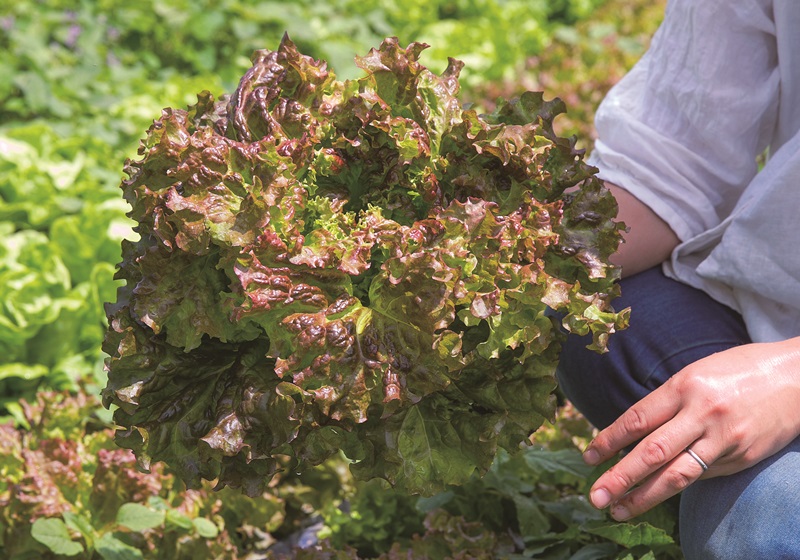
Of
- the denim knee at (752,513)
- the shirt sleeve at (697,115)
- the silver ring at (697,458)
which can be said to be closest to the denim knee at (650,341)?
the shirt sleeve at (697,115)

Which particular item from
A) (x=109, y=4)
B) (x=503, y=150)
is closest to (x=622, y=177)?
(x=503, y=150)

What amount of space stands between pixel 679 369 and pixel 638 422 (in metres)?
0.39

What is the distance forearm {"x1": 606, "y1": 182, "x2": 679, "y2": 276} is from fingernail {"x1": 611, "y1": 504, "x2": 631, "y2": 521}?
0.57 meters

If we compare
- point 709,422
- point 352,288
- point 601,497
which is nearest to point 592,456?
point 601,497

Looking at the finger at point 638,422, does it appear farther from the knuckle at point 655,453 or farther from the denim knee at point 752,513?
the denim knee at point 752,513

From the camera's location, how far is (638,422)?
5.28 ft

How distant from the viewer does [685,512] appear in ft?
5.95

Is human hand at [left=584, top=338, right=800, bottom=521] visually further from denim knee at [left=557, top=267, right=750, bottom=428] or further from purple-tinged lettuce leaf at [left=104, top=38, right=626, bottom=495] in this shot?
denim knee at [left=557, top=267, right=750, bottom=428]

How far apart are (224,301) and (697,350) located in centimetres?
101

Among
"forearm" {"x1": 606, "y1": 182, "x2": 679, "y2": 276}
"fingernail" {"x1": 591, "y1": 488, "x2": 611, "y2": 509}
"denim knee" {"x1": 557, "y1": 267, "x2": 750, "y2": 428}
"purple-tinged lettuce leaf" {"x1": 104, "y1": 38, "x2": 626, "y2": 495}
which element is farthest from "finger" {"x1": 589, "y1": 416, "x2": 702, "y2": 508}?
"forearm" {"x1": 606, "y1": 182, "x2": 679, "y2": 276}

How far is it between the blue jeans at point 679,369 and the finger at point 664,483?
14 centimetres

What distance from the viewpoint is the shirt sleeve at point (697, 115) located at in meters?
1.95

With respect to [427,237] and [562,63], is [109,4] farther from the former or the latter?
[427,237]

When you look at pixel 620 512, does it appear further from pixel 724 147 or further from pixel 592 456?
pixel 724 147
